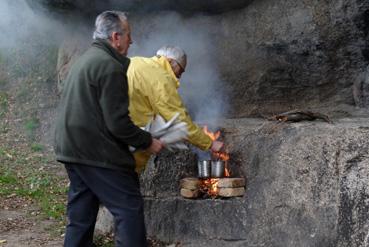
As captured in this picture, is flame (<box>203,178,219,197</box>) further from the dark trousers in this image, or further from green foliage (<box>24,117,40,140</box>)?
green foliage (<box>24,117,40,140</box>)

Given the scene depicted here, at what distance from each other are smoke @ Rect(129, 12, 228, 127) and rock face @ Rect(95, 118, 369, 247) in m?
1.25

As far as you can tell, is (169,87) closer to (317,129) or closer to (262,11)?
(317,129)

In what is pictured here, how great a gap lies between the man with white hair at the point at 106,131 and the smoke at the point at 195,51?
2767 mm

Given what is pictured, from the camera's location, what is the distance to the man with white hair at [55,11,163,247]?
3910 millimetres

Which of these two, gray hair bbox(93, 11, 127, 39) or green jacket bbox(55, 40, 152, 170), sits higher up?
gray hair bbox(93, 11, 127, 39)

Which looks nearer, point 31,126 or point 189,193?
point 189,193

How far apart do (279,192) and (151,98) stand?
51.3 inches

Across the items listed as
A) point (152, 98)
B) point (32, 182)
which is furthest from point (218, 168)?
point (32, 182)

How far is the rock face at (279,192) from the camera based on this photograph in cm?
446

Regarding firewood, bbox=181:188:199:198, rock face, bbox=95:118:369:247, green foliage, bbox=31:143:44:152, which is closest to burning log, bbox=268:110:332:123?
rock face, bbox=95:118:369:247

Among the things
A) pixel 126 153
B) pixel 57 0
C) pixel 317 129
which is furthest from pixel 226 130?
pixel 57 0

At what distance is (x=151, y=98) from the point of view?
4.68m

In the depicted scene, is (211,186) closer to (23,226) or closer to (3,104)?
(23,226)

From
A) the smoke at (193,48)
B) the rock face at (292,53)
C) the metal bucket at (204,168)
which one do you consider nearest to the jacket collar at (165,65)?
the metal bucket at (204,168)
